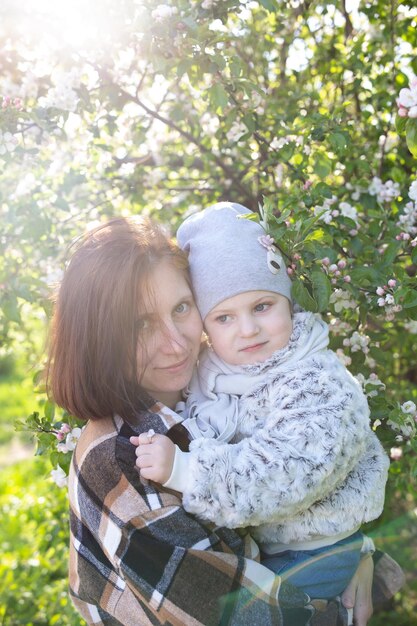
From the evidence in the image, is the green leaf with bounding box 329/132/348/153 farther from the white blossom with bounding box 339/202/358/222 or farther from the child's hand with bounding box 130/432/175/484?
the child's hand with bounding box 130/432/175/484

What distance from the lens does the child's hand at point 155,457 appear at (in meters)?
1.78

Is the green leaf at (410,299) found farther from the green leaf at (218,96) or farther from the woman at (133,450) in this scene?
the green leaf at (218,96)

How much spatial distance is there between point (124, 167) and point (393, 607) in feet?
8.25

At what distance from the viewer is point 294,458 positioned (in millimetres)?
1779

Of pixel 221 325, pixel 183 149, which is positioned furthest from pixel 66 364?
pixel 183 149

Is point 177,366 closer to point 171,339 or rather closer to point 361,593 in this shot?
point 171,339

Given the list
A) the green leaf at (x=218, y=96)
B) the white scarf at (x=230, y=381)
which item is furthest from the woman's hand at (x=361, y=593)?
the green leaf at (x=218, y=96)

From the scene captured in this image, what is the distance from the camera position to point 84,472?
6.29 ft

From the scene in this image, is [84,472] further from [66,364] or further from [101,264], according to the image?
[101,264]

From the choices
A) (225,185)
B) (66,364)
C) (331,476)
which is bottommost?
(331,476)

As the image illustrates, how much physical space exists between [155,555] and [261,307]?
0.67 metres

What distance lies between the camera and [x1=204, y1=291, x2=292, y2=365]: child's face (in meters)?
2.03

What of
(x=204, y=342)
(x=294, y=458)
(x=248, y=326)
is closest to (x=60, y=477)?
(x=204, y=342)

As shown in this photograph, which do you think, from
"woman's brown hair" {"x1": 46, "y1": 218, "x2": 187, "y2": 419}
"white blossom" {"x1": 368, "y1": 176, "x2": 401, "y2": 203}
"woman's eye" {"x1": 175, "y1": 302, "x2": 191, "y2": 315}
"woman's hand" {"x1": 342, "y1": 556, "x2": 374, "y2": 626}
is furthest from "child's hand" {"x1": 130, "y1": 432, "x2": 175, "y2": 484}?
"white blossom" {"x1": 368, "y1": 176, "x2": 401, "y2": 203}
